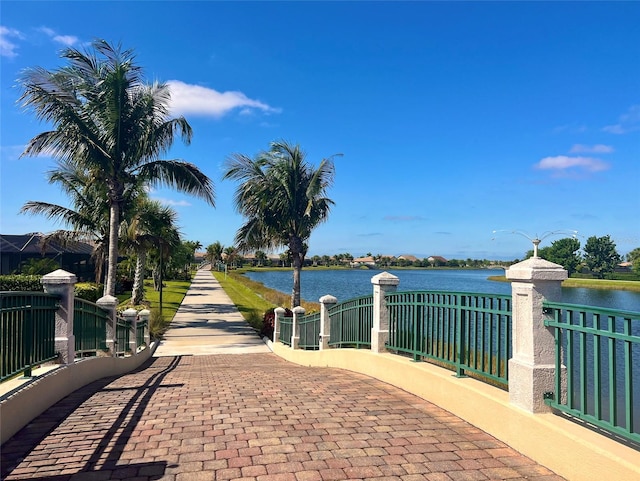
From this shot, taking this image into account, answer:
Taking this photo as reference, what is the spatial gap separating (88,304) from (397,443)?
605 centimetres

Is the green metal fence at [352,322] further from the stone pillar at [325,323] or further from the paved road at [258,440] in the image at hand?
the paved road at [258,440]

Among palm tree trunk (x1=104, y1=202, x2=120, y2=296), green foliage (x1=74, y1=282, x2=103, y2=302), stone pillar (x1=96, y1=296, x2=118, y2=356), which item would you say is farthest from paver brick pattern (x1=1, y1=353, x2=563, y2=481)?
green foliage (x1=74, y1=282, x2=103, y2=302)

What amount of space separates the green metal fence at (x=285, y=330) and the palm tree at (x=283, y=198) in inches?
104

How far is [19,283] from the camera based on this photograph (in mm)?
20703

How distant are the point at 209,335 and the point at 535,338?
16219mm

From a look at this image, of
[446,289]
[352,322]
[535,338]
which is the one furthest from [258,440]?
[446,289]

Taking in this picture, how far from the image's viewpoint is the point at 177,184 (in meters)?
17.3

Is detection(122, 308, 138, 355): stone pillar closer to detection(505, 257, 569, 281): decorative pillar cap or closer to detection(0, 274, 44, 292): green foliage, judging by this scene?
Answer: detection(505, 257, 569, 281): decorative pillar cap

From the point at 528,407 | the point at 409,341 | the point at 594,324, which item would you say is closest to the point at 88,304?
the point at 409,341

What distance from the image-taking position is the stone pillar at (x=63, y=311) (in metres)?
6.05

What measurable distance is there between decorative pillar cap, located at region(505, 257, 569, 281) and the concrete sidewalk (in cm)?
1247

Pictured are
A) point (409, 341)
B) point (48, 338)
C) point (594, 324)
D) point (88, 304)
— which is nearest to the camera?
point (594, 324)

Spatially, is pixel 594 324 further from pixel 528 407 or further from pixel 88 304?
pixel 88 304

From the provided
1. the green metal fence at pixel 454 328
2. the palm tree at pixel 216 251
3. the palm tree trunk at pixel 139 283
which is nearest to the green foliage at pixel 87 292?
the palm tree trunk at pixel 139 283
